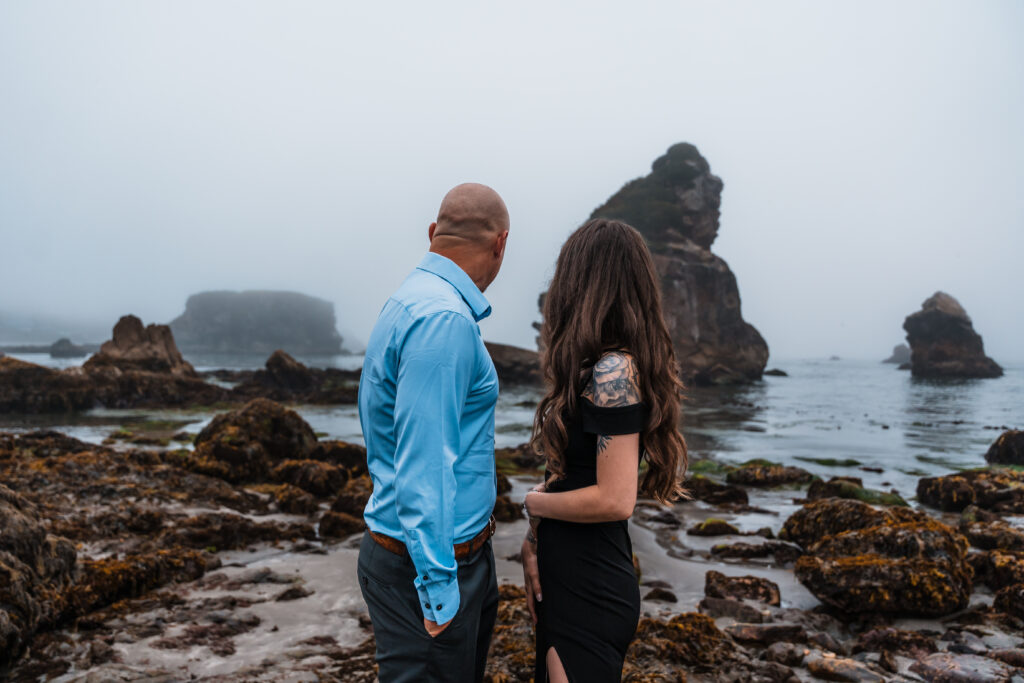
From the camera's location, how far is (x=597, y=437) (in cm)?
220

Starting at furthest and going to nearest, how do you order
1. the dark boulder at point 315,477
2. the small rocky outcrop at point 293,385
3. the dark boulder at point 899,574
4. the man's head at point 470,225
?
the small rocky outcrop at point 293,385
the dark boulder at point 315,477
the dark boulder at point 899,574
the man's head at point 470,225

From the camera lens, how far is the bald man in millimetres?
1829

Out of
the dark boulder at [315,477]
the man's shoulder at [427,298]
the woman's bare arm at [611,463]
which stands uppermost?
the man's shoulder at [427,298]

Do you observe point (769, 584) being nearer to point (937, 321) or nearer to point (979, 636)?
point (979, 636)

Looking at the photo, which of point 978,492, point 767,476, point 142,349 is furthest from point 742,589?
point 142,349

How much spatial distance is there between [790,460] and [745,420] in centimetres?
1511

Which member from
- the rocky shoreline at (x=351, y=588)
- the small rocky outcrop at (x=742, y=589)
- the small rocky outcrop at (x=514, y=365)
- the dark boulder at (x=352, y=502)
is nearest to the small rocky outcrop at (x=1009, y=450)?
the rocky shoreline at (x=351, y=588)

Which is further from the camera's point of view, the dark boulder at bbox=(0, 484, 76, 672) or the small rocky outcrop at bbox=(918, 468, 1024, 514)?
the small rocky outcrop at bbox=(918, 468, 1024, 514)

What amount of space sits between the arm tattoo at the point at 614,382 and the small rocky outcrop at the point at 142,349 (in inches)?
1822

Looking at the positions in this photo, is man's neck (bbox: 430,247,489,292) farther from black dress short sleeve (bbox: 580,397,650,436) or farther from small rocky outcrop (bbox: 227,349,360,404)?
small rocky outcrop (bbox: 227,349,360,404)

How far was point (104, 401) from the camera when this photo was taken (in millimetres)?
34594

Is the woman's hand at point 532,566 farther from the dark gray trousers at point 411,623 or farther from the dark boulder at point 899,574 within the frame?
the dark boulder at point 899,574

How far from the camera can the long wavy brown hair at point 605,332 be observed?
2.25m

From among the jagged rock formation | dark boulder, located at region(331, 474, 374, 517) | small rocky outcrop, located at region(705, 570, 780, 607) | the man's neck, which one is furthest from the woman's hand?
the jagged rock formation
